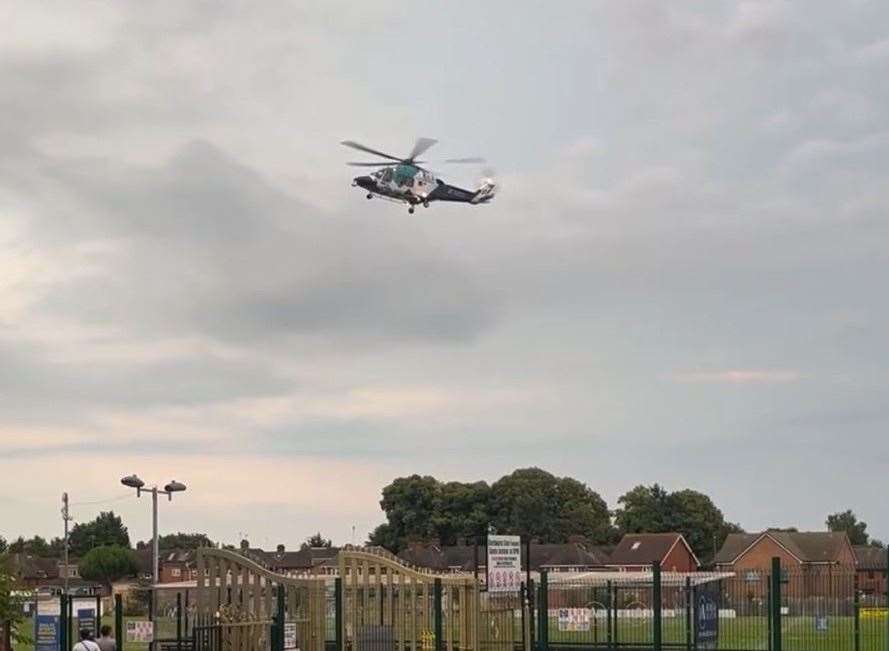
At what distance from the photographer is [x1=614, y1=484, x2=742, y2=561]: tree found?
149 m

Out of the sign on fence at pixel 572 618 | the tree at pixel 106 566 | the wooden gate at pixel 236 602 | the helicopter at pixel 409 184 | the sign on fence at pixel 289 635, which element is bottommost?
the tree at pixel 106 566

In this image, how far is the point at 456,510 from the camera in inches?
5807

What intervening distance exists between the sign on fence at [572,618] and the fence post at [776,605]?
433 inches

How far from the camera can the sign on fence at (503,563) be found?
28.0 metres

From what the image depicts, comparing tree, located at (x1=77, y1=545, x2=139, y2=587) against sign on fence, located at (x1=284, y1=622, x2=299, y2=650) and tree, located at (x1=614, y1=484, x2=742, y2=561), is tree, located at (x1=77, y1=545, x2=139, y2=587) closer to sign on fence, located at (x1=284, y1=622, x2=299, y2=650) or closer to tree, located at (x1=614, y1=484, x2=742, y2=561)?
tree, located at (x1=614, y1=484, x2=742, y2=561)

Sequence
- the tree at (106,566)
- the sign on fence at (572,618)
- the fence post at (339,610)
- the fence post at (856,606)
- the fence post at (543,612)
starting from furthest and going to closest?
the tree at (106,566) → the sign on fence at (572,618) → the fence post at (543,612) → the fence post at (339,610) → the fence post at (856,606)

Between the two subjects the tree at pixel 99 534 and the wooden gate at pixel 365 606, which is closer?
the wooden gate at pixel 365 606

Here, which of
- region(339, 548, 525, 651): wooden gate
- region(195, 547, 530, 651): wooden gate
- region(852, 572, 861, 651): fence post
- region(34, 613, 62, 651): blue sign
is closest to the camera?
region(852, 572, 861, 651): fence post

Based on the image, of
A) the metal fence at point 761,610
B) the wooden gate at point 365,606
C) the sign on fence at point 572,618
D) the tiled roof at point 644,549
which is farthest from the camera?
the tiled roof at point 644,549

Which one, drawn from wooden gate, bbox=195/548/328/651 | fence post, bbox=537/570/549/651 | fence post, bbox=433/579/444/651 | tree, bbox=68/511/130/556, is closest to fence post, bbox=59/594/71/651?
wooden gate, bbox=195/548/328/651

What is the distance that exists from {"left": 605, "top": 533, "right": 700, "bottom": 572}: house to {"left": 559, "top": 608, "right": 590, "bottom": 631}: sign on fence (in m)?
80.1

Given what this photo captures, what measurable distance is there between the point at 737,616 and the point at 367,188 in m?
25.9

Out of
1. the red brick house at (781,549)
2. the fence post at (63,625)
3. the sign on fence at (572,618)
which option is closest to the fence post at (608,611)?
the sign on fence at (572,618)

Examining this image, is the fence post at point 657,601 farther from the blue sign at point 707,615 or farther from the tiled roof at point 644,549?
the tiled roof at point 644,549
